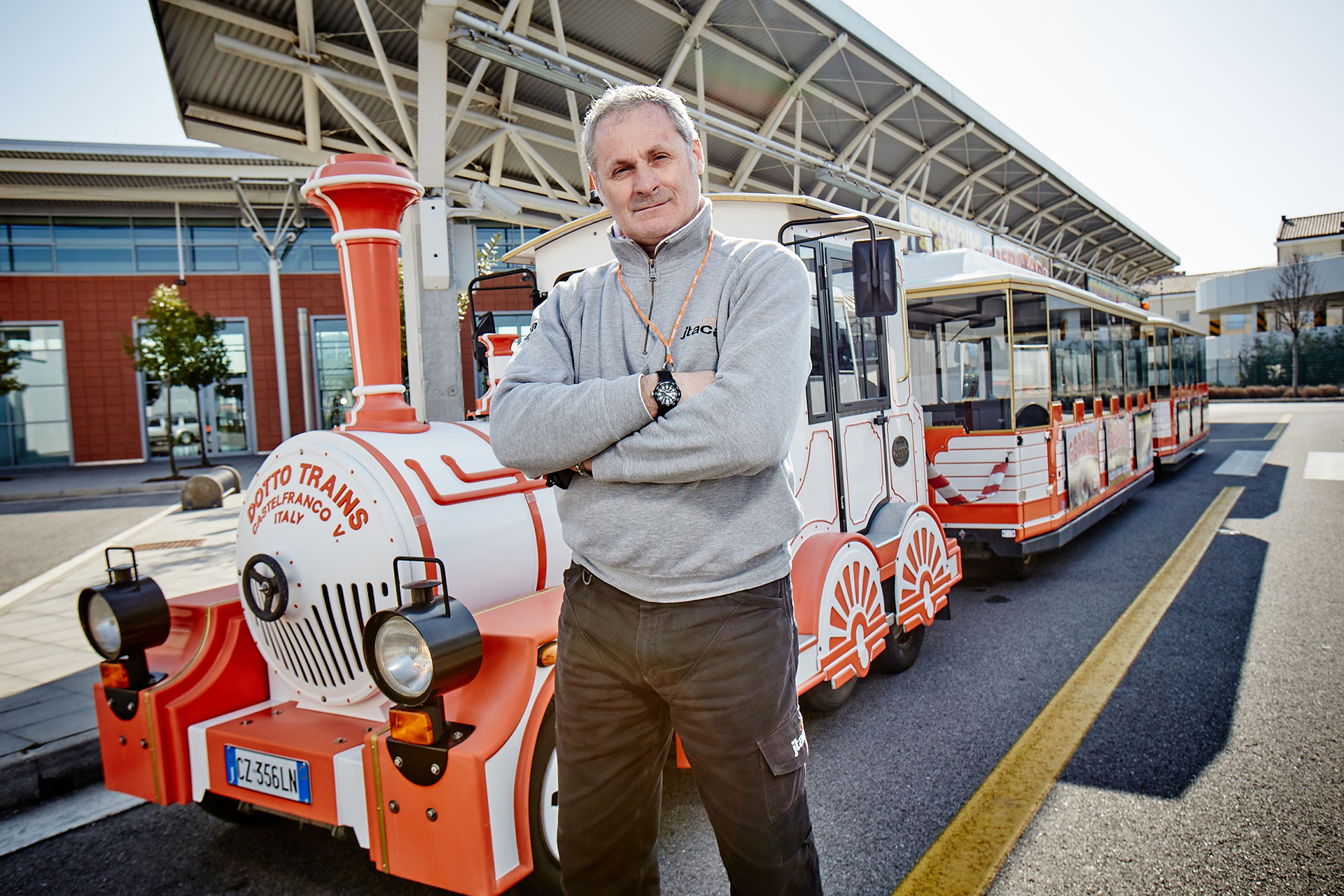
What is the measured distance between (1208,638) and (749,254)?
4.47 meters

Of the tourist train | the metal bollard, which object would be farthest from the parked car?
the tourist train

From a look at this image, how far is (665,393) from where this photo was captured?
4.90ft

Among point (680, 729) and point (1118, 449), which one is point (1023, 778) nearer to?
point (680, 729)

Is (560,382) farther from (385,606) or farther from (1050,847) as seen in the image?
(1050,847)

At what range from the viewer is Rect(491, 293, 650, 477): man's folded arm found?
59.0 inches

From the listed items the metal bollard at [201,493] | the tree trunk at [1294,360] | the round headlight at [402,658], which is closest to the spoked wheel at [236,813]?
the round headlight at [402,658]

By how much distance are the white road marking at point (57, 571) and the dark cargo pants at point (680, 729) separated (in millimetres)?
4778

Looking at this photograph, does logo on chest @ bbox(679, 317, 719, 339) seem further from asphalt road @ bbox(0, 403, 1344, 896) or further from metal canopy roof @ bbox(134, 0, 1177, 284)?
metal canopy roof @ bbox(134, 0, 1177, 284)

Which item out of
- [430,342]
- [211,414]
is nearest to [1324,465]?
[430,342]

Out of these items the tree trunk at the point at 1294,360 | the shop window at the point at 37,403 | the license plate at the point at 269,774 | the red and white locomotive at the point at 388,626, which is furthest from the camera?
the tree trunk at the point at 1294,360

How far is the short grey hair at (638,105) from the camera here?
1.62m

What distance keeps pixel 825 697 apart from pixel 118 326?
2699 centimetres

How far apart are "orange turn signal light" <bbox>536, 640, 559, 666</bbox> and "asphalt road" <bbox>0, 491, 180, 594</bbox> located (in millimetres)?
7679

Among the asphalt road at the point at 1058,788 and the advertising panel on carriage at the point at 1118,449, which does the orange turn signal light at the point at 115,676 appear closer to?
the asphalt road at the point at 1058,788
